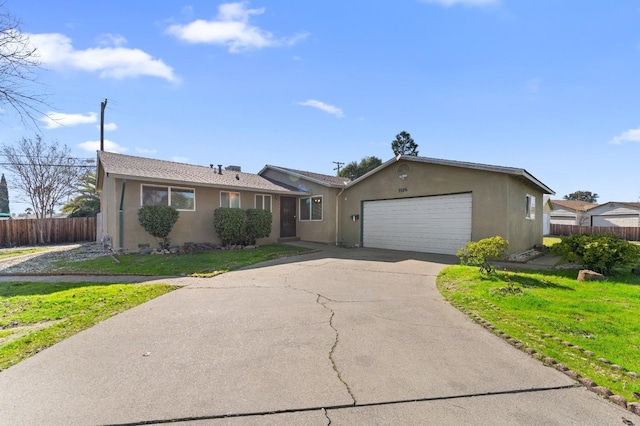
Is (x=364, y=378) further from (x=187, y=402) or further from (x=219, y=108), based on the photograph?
(x=219, y=108)

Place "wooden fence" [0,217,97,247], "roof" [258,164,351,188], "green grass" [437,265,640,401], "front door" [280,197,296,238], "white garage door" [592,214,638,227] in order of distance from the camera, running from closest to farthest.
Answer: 1. "green grass" [437,265,640,401]
2. "roof" [258,164,351,188]
3. "front door" [280,197,296,238]
4. "wooden fence" [0,217,97,247]
5. "white garage door" [592,214,638,227]

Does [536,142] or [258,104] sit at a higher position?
[258,104]

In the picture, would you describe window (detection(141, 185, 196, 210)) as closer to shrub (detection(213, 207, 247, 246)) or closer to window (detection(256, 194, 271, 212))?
shrub (detection(213, 207, 247, 246))

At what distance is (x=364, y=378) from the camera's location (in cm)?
302

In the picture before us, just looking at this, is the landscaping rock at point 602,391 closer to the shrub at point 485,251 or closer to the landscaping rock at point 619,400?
the landscaping rock at point 619,400

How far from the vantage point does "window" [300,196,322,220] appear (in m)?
16.4

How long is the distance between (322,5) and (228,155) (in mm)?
13064

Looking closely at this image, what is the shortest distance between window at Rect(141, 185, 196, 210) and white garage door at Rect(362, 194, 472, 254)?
26.3ft

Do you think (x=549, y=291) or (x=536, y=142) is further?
(x=536, y=142)

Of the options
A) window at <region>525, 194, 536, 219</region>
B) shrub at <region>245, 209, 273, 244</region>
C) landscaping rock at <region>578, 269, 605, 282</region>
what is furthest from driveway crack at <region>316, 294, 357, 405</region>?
window at <region>525, 194, 536, 219</region>

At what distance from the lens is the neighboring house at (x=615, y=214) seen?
3244 cm

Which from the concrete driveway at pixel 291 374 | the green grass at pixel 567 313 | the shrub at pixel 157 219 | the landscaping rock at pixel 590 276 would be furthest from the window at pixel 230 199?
the landscaping rock at pixel 590 276

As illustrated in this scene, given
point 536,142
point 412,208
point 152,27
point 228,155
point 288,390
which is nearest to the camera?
point 288,390

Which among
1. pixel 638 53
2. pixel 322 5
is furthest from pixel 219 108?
pixel 638 53
